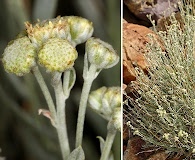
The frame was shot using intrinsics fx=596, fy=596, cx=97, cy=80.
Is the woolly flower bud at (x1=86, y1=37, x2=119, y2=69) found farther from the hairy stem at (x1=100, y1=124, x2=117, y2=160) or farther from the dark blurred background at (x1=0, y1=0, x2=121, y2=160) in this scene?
the dark blurred background at (x1=0, y1=0, x2=121, y2=160)

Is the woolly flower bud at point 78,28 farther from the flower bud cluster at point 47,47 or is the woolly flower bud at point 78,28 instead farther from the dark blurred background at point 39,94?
the dark blurred background at point 39,94

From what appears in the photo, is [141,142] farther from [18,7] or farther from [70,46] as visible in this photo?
[18,7]

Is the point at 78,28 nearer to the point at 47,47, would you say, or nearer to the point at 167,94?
the point at 47,47

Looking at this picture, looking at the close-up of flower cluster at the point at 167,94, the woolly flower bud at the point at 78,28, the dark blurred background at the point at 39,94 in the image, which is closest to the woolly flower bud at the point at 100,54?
the woolly flower bud at the point at 78,28

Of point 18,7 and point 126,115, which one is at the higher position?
point 18,7

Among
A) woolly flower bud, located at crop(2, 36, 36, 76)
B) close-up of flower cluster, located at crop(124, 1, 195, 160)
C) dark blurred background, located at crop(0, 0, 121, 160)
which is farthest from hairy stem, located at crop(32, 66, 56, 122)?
dark blurred background, located at crop(0, 0, 121, 160)

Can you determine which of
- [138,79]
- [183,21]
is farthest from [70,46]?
[183,21]

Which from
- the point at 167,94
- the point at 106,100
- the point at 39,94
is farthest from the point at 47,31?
the point at 39,94

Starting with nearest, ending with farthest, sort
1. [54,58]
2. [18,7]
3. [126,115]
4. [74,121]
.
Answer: [54,58] → [126,115] → [18,7] → [74,121]
